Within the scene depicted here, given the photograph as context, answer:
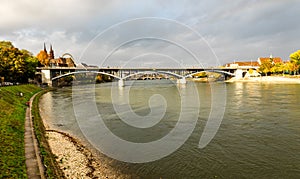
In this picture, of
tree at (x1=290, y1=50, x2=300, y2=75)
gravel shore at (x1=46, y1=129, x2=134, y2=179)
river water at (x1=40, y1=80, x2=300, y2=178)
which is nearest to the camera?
gravel shore at (x1=46, y1=129, x2=134, y2=179)

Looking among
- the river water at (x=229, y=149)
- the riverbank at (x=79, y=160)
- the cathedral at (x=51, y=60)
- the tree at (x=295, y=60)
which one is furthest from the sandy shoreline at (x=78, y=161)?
the cathedral at (x=51, y=60)

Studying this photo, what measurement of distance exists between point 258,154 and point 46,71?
8004cm

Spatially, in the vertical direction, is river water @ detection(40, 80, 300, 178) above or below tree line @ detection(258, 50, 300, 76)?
below

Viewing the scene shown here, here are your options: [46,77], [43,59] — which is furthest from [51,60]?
[46,77]

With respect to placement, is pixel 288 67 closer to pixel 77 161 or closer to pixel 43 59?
pixel 77 161

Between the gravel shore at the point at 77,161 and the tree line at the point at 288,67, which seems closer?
the gravel shore at the point at 77,161

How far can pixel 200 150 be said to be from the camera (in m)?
12.6

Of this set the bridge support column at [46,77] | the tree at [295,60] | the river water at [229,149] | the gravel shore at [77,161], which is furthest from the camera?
the bridge support column at [46,77]

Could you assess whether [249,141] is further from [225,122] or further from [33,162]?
[33,162]

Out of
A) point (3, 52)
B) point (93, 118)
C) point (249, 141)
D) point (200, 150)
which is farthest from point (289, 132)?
point (3, 52)

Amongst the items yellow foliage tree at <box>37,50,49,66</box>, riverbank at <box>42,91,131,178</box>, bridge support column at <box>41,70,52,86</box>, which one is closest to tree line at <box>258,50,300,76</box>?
riverbank at <box>42,91,131,178</box>

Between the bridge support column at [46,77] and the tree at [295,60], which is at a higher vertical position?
the tree at [295,60]

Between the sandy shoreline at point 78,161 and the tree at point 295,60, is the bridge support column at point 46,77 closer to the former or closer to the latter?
the sandy shoreline at point 78,161

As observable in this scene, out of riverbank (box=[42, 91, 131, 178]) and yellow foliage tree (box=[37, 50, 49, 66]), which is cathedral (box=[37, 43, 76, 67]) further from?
riverbank (box=[42, 91, 131, 178])
